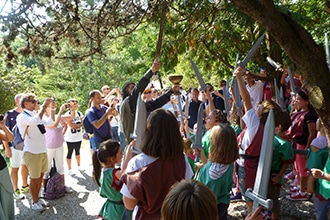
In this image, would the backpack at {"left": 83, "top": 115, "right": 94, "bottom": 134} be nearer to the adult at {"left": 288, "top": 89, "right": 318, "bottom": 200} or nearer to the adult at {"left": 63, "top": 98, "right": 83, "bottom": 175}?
the adult at {"left": 63, "top": 98, "right": 83, "bottom": 175}

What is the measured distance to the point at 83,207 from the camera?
5008 millimetres

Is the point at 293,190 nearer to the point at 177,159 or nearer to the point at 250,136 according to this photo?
the point at 250,136

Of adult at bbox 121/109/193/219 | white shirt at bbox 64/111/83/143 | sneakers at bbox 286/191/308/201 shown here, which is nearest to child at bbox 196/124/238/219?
adult at bbox 121/109/193/219

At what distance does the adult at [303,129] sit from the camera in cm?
417

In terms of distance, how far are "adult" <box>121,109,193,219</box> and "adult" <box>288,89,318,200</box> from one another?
2.61 m

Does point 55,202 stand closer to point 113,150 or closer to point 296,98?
point 113,150

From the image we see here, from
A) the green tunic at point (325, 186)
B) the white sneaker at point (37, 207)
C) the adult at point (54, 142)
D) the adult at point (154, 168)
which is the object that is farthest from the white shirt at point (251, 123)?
the adult at point (54, 142)

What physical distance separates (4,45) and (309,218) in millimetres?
4030

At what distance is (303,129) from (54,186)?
12.7 feet

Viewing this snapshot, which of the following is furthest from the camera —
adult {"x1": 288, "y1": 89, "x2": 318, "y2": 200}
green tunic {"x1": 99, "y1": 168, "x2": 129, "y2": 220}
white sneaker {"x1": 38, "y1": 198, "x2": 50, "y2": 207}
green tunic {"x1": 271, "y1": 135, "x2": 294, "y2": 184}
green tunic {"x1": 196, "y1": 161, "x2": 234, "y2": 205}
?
white sneaker {"x1": 38, "y1": 198, "x2": 50, "y2": 207}

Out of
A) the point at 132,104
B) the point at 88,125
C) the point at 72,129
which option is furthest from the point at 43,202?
the point at 132,104

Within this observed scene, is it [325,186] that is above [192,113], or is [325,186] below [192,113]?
below

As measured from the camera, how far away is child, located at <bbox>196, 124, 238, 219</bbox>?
262cm

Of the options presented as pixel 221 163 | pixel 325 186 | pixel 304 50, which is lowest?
pixel 325 186
